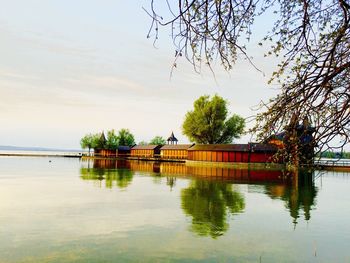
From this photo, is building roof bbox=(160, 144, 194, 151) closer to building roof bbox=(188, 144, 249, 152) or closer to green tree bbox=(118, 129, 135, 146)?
building roof bbox=(188, 144, 249, 152)

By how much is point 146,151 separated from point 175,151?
14726mm

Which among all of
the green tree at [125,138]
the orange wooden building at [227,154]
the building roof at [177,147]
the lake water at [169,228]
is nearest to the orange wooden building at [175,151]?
the building roof at [177,147]

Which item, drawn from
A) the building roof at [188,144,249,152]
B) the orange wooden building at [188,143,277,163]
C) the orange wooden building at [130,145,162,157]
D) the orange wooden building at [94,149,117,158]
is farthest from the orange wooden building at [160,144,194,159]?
the orange wooden building at [94,149,117,158]

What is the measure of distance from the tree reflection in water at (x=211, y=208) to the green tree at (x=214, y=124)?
1910 inches

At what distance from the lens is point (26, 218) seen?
16828 millimetres

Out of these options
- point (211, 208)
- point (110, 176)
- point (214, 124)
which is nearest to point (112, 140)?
point (214, 124)

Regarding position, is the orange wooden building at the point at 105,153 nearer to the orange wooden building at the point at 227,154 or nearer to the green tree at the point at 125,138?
the green tree at the point at 125,138

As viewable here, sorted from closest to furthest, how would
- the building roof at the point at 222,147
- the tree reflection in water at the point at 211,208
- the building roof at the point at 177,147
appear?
1. the tree reflection in water at the point at 211,208
2. the building roof at the point at 222,147
3. the building roof at the point at 177,147

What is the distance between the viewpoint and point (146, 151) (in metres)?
102

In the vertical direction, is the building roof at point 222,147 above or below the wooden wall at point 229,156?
above

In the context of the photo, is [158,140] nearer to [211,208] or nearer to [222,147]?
[222,147]

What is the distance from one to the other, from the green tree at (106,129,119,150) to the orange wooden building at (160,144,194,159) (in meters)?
27.1

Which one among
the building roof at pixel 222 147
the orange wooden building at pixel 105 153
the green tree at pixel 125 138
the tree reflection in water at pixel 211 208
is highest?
the green tree at pixel 125 138

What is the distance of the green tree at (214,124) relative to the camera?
78188mm
